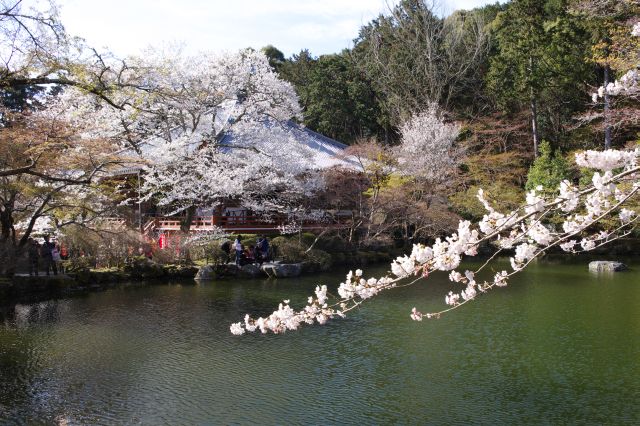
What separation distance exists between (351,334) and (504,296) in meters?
4.00

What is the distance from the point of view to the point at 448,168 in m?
18.9

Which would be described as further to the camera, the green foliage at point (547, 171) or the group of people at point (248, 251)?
the green foliage at point (547, 171)

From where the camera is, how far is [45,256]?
11.7 metres

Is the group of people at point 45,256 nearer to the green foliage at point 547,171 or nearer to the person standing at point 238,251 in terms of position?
the person standing at point 238,251

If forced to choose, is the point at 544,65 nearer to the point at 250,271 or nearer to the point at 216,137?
the point at 216,137

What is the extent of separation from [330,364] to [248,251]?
812cm

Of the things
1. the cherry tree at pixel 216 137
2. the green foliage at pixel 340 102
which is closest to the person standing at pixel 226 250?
the cherry tree at pixel 216 137

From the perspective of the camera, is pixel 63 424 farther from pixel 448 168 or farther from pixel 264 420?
pixel 448 168

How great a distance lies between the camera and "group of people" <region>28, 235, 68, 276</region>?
1155 centimetres

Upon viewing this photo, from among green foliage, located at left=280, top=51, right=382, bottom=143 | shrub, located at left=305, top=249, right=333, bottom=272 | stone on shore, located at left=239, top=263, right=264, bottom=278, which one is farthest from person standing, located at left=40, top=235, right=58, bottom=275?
green foliage, located at left=280, top=51, right=382, bottom=143

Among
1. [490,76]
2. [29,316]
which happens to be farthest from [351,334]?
[490,76]

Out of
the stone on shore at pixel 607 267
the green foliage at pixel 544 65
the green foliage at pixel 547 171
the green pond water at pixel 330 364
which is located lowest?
the green pond water at pixel 330 364

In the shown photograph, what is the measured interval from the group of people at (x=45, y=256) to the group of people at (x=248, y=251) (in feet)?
12.7

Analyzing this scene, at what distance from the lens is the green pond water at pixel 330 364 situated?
514cm
